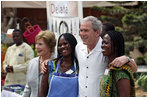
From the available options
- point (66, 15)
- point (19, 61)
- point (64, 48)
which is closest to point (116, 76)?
point (64, 48)

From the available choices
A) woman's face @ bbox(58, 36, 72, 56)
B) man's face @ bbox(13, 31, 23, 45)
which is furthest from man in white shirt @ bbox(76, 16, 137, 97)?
man's face @ bbox(13, 31, 23, 45)

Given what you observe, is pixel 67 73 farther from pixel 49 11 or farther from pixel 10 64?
pixel 10 64

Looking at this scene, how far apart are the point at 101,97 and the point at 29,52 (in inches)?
113

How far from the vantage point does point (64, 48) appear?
3.50 m

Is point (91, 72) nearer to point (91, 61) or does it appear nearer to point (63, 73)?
point (91, 61)

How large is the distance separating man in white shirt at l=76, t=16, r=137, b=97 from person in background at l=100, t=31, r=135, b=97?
0.23m

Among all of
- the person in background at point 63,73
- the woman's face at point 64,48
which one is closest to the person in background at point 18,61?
the person in background at point 63,73

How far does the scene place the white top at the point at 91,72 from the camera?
3.35 metres

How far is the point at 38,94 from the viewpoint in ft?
12.6

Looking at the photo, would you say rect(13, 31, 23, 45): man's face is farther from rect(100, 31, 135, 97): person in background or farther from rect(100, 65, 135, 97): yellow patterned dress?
rect(100, 65, 135, 97): yellow patterned dress

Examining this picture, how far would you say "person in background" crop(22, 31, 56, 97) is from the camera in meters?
3.90

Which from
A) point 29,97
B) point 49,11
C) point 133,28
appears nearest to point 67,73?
point 29,97

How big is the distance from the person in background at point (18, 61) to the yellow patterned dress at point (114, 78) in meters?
2.91

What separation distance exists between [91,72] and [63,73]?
0.29 meters
